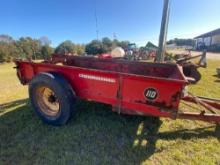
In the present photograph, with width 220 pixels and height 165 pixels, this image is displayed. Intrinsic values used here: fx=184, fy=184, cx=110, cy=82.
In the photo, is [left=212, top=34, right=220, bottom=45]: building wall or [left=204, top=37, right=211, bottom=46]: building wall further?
[left=204, top=37, right=211, bottom=46]: building wall

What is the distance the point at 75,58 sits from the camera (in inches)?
179

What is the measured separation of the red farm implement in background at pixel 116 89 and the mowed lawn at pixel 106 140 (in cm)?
35

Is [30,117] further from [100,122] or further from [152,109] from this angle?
[152,109]

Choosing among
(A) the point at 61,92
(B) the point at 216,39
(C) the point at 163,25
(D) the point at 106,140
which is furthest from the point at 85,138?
(B) the point at 216,39

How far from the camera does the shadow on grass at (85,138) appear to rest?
2.46 meters

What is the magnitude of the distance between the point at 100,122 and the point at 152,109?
123 centimetres

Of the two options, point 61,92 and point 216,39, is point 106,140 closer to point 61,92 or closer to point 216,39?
point 61,92

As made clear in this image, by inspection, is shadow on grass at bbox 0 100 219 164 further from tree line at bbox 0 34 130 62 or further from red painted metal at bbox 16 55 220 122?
tree line at bbox 0 34 130 62

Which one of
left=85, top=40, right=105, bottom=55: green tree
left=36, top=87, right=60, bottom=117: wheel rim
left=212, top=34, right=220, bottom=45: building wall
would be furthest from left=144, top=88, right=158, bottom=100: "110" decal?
left=212, top=34, right=220, bottom=45: building wall

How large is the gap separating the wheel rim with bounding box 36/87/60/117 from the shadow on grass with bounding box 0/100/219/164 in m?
0.26

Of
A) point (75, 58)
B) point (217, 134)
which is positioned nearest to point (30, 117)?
point (75, 58)

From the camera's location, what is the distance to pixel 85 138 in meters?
2.87

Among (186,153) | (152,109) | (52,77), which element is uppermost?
(52,77)

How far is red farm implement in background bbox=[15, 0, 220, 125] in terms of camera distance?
91.0 inches
